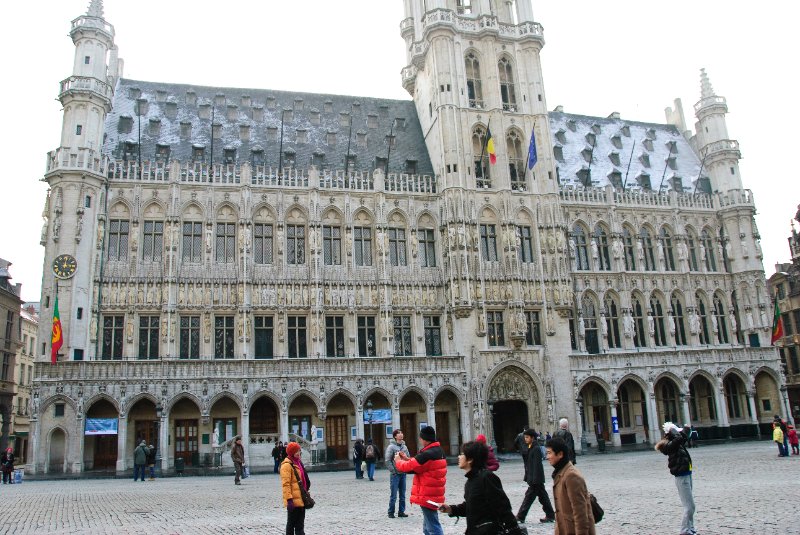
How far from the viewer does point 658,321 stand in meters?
47.2

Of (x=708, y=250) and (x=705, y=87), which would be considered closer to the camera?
(x=708, y=250)

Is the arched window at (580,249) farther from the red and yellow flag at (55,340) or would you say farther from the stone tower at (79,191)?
the red and yellow flag at (55,340)

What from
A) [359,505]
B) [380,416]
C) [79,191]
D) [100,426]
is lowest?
[359,505]

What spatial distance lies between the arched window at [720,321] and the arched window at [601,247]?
9.14 meters

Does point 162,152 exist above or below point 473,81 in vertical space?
below

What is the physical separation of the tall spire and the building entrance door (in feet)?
102

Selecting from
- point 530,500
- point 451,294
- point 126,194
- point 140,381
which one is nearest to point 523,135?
point 451,294

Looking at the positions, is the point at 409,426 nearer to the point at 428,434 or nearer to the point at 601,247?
the point at 601,247

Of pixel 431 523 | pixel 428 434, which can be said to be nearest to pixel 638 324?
pixel 428 434

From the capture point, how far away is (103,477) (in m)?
31.8

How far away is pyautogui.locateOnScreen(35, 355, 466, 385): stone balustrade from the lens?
3419 centimetres

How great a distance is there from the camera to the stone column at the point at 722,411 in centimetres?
4419

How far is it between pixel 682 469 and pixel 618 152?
47.8m

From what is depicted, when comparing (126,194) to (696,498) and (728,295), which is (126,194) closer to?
(696,498)
